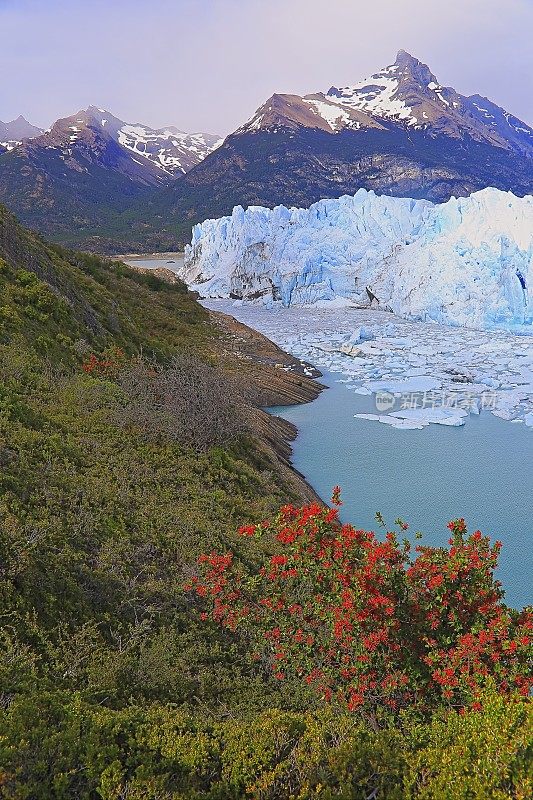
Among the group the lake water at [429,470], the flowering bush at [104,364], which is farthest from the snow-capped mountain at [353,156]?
the flowering bush at [104,364]

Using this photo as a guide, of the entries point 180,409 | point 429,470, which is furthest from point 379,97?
point 180,409

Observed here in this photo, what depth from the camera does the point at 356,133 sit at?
10781 centimetres

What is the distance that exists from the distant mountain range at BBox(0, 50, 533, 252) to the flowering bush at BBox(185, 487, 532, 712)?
80296mm

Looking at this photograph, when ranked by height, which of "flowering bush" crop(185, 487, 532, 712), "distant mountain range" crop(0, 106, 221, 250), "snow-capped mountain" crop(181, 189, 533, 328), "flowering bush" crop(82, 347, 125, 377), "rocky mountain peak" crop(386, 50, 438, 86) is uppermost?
"rocky mountain peak" crop(386, 50, 438, 86)

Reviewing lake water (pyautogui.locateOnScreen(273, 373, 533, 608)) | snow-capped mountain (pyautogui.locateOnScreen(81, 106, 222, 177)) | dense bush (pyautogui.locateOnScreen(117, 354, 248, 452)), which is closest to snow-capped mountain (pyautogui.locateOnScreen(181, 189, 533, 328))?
lake water (pyautogui.locateOnScreen(273, 373, 533, 608))

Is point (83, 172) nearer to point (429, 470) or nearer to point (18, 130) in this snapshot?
point (18, 130)

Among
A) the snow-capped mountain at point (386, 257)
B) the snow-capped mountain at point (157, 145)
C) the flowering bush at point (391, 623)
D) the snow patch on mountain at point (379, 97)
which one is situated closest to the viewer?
the flowering bush at point (391, 623)

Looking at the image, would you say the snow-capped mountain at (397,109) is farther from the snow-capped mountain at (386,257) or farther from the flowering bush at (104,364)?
the flowering bush at (104,364)

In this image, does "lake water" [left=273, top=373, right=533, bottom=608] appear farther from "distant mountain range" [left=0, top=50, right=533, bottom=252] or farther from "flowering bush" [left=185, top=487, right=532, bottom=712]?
"distant mountain range" [left=0, top=50, right=533, bottom=252]

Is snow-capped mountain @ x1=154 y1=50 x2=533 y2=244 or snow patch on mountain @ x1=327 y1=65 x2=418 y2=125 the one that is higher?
snow patch on mountain @ x1=327 y1=65 x2=418 y2=125

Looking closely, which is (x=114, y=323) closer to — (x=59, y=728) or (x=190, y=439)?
(x=190, y=439)

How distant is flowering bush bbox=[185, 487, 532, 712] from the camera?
3666mm

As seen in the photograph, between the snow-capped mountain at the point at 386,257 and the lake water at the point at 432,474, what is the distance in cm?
1552

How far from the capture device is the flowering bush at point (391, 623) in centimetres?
367
